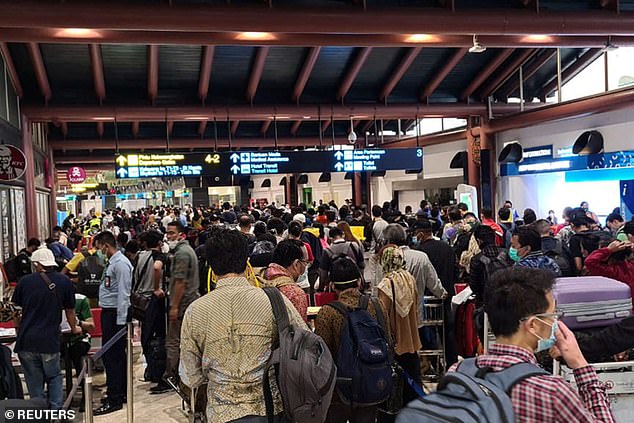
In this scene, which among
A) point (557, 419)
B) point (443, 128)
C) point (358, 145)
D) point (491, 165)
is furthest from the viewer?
point (358, 145)

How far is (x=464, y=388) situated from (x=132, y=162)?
12.5 meters

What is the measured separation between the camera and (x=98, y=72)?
42.3 ft

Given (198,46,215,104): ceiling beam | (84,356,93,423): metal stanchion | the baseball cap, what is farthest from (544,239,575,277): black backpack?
(198,46,215,104): ceiling beam

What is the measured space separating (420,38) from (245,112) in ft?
19.5

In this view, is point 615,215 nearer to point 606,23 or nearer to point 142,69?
point 606,23

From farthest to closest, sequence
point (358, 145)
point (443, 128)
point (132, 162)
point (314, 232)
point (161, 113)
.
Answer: point (358, 145), point (443, 128), point (161, 113), point (132, 162), point (314, 232)

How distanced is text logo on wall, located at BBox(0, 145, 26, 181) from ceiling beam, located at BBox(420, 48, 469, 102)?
369 inches

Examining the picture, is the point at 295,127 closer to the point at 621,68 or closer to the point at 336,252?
the point at 621,68

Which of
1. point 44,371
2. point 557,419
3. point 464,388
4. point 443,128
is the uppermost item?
point 443,128

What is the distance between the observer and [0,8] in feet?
25.5

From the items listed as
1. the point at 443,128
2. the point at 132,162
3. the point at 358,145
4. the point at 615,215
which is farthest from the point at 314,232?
the point at 358,145

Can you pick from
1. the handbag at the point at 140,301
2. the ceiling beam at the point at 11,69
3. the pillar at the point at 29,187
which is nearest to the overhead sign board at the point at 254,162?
the pillar at the point at 29,187

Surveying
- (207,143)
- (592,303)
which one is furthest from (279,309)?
(207,143)

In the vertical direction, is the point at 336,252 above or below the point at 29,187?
below
